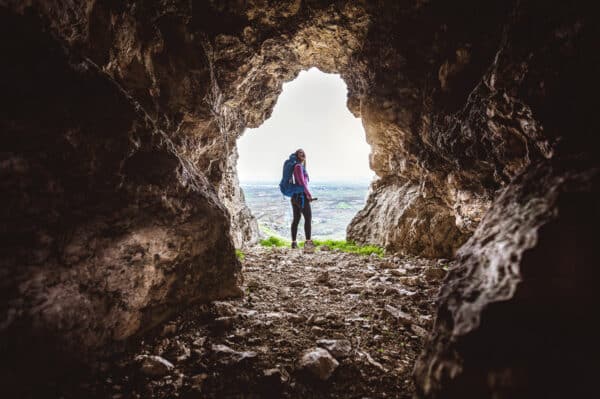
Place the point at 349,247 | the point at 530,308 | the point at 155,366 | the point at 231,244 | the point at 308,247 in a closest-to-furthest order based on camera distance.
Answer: the point at 530,308 → the point at 155,366 → the point at 231,244 → the point at 308,247 → the point at 349,247

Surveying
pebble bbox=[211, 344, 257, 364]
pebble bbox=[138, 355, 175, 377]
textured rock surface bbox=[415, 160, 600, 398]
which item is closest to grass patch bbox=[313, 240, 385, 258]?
pebble bbox=[211, 344, 257, 364]

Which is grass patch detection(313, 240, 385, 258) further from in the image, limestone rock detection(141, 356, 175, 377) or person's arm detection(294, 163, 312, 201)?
limestone rock detection(141, 356, 175, 377)

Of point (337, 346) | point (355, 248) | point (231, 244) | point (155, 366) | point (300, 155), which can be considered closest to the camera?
point (155, 366)

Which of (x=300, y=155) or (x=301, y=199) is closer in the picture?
(x=301, y=199)

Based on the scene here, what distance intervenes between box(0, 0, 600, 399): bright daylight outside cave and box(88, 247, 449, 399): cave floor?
2 centimetres

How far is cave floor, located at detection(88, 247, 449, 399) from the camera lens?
201 centimetres

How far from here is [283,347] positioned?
8.30 feet

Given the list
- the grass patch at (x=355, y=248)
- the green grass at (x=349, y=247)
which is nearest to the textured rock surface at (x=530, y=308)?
the grass patch at (x=355, y=248)

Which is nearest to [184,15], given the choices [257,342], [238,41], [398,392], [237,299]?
[238,41]

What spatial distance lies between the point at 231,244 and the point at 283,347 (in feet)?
5.40

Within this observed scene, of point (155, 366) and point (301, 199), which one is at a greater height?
point (301, 199)

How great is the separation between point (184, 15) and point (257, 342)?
5286 millimetres

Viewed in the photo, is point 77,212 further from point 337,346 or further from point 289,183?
point 289,183

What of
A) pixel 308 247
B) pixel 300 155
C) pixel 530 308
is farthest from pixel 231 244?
pixel 300 155
